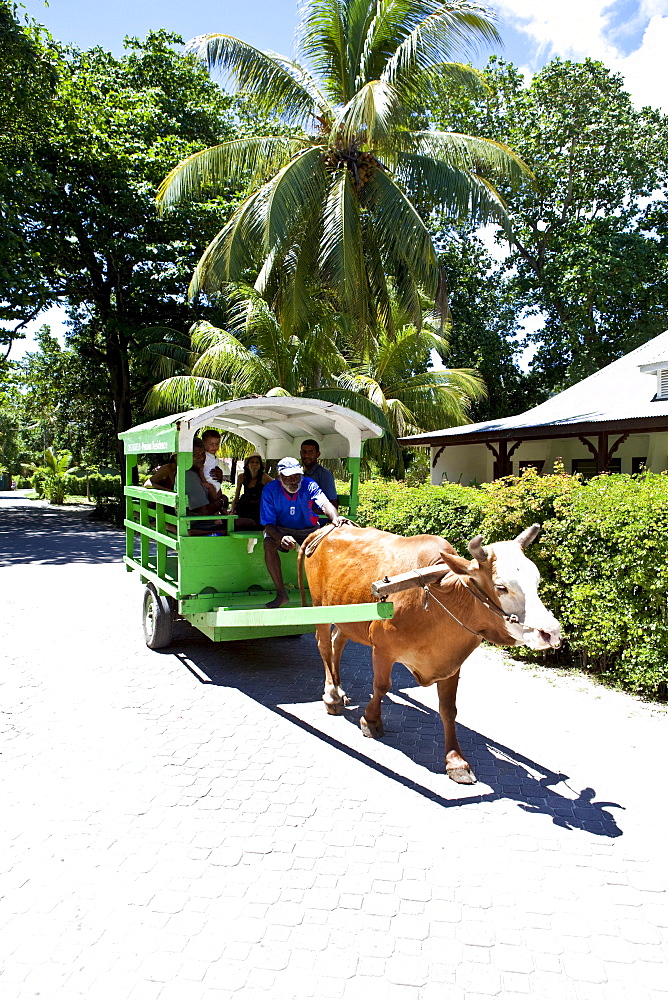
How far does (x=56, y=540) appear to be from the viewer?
58.1 ft

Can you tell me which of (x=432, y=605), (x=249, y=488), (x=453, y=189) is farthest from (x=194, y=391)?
(x=432, y=605)

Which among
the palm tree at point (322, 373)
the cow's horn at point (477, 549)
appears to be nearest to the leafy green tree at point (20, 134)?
the palm tree at point (322, 373)

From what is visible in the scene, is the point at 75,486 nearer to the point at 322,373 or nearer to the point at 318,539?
the point at 322,373

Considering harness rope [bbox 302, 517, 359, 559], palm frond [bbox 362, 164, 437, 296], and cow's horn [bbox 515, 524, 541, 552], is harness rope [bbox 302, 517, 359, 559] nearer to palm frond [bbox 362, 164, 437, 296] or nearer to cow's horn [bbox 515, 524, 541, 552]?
cow's horn [bbox 515, 524, 541, 552]

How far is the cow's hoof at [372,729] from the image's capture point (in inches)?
187

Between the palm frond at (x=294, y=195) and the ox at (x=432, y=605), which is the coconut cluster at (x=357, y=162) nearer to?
the palm frond at (x=294, y=195)

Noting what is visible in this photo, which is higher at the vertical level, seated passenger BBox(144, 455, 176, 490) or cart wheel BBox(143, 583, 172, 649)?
seated passenger BBox(144, 455, 176, 490)

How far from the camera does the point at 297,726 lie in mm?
4980

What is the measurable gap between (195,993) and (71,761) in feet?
7.45

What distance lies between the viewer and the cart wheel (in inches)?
265

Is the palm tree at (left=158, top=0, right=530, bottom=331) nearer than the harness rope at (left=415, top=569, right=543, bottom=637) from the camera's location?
No

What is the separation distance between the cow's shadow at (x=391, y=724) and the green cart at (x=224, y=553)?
1.73 ft

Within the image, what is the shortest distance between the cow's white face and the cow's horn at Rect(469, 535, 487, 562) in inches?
3.5

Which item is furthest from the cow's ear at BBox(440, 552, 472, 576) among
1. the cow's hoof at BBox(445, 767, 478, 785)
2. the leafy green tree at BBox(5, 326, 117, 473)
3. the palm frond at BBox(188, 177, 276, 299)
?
the leafy green tree at BBox(5, 326, 117, 473)
